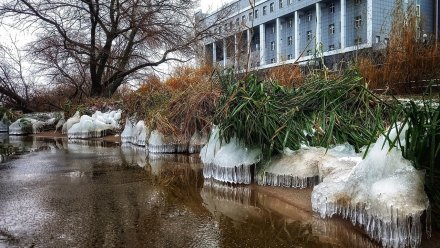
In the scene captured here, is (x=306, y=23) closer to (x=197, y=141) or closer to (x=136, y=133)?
(x=136, y=133)

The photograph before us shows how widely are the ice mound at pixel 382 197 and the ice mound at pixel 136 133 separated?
219 inches

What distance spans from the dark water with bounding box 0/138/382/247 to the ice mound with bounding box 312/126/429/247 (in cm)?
12

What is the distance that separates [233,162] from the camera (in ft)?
14.3

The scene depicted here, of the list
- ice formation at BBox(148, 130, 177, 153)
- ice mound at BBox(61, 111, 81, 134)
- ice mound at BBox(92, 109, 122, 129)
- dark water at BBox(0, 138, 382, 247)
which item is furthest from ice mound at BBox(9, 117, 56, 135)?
dark water at BBox(0, 138, 382, 247)

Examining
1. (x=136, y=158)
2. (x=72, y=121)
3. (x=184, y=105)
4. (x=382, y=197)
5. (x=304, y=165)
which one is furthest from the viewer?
(x=72, y=121)

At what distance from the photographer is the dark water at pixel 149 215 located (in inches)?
99.8

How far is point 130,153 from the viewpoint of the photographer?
299 inches

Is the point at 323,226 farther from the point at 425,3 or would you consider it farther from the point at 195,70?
the point at 425,3

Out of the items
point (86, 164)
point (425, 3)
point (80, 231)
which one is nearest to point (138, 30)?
point (86, 164)

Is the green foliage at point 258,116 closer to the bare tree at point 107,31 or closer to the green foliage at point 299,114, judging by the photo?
the green foliage at point 299,114

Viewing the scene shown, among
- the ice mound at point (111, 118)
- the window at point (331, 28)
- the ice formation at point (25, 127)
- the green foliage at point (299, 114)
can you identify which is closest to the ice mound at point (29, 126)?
the ice formation at point (25, 127)

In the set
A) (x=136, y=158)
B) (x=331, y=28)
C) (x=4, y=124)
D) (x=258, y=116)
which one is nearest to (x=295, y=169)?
(x=258, y=116)

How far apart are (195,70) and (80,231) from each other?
7188mm

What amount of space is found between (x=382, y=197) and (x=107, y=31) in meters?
16.9
